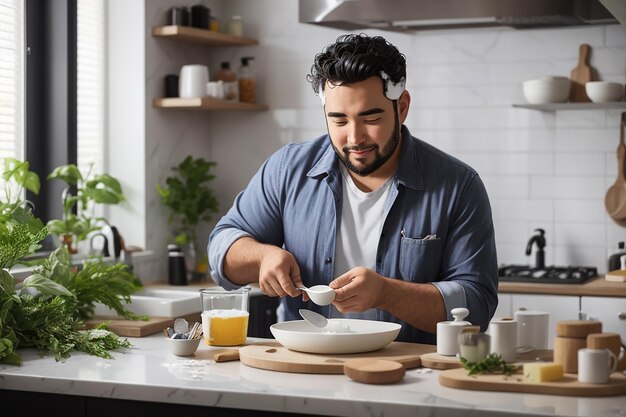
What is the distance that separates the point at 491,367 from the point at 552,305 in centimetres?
204

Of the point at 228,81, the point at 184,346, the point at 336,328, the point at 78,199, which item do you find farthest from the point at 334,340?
the point at 228,81

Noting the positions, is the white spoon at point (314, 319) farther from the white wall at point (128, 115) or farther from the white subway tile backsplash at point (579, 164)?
the white subway tile backsplash at point (579, 164)

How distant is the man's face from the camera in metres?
2.81

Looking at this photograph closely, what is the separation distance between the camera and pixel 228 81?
200 inches

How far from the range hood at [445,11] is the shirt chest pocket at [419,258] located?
4.90 feet

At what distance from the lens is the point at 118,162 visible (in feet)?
15.6

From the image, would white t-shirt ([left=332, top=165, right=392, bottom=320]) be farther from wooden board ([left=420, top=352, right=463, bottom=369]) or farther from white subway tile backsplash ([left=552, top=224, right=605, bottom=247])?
white subway tile backsplash ([left=552, top=224, right=605, bottom=247])

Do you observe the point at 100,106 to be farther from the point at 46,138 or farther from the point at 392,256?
the point at 392,256

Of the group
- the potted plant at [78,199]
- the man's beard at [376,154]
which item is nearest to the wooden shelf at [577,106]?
the man's beard at [376,154]

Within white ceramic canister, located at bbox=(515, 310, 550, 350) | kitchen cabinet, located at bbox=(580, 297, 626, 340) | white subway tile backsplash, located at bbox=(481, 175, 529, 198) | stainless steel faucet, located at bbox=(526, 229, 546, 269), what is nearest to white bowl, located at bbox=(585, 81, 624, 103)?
white subway tile backsplash, located at bbox=(481, 175, 529, 198)

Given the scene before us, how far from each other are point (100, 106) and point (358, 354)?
266 cm

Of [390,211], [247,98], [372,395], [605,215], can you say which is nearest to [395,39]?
[247,98]

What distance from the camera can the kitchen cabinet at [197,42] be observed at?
4695 mm

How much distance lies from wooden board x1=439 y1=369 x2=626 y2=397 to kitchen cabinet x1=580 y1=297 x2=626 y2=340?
1943mm
